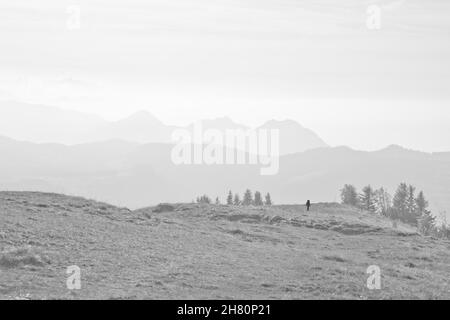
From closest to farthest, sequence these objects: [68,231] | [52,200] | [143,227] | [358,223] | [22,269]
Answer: [22,269] → [68,231] → [143,227] → [52,200] → [358,223]

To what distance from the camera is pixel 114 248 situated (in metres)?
38.2

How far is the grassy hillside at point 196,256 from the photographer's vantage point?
2788cm

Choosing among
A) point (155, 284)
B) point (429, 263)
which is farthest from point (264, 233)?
point (155, 284)

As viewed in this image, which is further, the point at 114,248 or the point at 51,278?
the point at 114,248

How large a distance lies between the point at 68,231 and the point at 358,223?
39.6 m

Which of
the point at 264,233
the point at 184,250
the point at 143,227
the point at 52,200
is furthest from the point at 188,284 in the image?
the point at 52,200

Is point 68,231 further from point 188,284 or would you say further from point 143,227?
point 188,284

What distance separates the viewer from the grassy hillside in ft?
91.5

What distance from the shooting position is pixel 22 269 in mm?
30203

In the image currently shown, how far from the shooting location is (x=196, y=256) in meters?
38.3

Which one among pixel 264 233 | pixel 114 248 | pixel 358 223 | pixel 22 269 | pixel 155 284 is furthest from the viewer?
pixel 358 223

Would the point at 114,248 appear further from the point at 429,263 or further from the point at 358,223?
the point at 358,223
